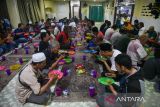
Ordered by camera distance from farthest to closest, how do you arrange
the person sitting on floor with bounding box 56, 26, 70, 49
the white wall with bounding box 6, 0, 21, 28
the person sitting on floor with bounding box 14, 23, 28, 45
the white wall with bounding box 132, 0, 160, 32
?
the white wall with bounding box 6, 0, 21, 28
the person sitting on floor with bounding box 14, 23, 28, 45
the white wall with bounding box 132, 0, 160, 32
the person sitting on floor with bounding box 56, 26, 70, 49

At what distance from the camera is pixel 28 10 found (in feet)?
34.7

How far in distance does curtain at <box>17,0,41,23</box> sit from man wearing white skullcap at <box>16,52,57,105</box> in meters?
8.55

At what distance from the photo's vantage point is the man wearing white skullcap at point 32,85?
194 centimetres

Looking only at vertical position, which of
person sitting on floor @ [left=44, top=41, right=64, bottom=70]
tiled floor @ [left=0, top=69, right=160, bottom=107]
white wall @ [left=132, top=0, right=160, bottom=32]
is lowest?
tiled floor @ [left=0, top=69, right=160, bottom=107]

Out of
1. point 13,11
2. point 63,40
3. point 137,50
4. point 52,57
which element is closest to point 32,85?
point 52,57

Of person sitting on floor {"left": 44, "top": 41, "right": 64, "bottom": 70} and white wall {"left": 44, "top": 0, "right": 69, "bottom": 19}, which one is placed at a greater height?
white wall {"left": 44, "top": 0, "right": 69, "bottom": 19}

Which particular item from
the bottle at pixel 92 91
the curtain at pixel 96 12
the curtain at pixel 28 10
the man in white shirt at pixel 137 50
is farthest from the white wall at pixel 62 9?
the bottle at pixel 92 91

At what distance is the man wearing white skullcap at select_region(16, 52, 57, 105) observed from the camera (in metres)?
1.94

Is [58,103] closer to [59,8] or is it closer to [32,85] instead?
[32,85]

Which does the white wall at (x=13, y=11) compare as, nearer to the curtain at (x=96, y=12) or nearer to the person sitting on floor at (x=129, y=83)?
the person sitting on floor at (x=129, y=83)

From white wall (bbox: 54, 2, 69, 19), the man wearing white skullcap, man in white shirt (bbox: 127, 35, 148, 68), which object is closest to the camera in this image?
the man wearing white skullcap

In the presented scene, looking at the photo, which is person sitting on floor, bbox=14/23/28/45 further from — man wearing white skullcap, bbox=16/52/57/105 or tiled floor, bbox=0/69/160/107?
man wearing white skullcap, bbox=16/52/57/105

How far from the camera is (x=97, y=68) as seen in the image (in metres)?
3.28

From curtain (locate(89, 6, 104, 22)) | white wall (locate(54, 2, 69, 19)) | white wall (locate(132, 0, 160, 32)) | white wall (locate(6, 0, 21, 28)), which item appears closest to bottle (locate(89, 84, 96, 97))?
white wall (locate(132, 0, 160, 32))
